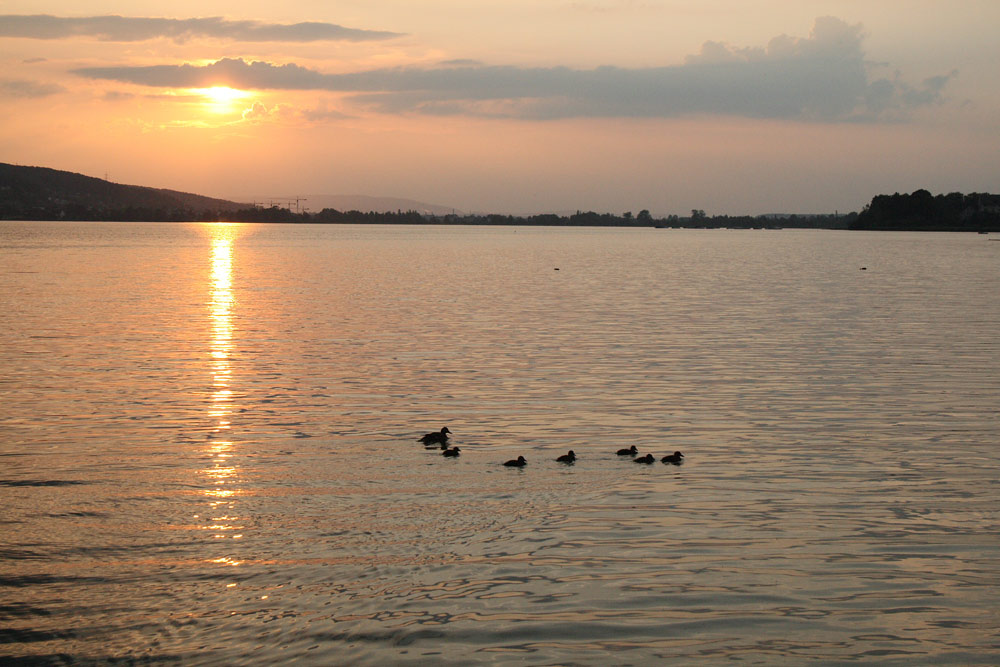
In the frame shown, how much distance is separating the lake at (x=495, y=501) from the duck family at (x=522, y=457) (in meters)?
0.18

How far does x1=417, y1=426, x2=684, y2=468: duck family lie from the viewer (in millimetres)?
19750

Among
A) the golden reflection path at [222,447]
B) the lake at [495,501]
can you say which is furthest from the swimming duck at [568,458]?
the golden reflection path at [222,447]

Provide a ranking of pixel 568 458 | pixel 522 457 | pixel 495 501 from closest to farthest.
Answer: pixel 495 501, pixel 522 457, pixel 568 458

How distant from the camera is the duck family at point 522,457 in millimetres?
19750

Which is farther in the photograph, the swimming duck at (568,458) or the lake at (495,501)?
the swimming duck at (568,458)

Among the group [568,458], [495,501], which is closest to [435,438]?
[568,458]

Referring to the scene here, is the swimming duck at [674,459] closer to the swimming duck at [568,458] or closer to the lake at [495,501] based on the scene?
the lake at [495,501]

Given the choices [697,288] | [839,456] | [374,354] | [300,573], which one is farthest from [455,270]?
[300,573]

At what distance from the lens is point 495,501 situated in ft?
56.9

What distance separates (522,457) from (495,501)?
8.20 ft

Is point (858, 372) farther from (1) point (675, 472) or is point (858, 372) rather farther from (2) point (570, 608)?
(2) point (570, 608)

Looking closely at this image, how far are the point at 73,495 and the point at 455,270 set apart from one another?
277 feet

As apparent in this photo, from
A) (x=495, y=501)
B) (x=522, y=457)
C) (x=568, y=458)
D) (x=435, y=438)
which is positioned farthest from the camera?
(x=435, y=438)

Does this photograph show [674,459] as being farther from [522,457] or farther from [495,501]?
[495,501]
